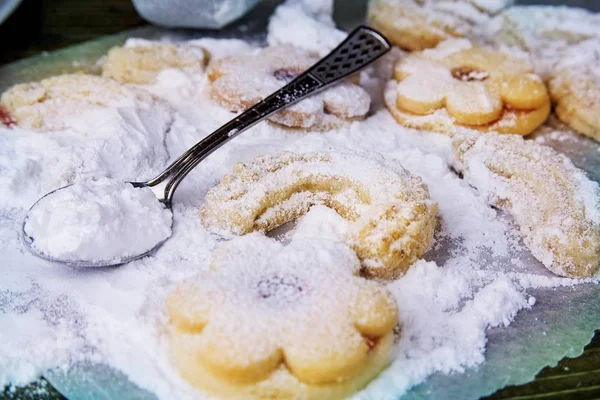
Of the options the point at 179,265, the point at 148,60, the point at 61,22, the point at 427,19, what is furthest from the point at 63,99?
the point at 427,19

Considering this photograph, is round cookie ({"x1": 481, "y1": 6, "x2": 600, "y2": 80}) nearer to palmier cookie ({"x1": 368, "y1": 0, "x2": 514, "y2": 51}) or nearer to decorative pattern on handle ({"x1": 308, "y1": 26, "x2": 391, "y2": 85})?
palmier cookie ({"x1": 368, "y1": 0, "x2": 514, "y2": 51})

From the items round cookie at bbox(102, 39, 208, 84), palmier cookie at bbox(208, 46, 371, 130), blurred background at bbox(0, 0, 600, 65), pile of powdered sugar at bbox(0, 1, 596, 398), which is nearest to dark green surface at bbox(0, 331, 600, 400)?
pile of powdered sugar at bbox(0, 1, 596, 398)

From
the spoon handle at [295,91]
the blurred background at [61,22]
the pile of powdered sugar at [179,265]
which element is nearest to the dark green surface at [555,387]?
the pile of powdered sugar at [179,265]

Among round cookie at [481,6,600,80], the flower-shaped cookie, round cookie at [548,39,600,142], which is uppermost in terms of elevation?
the flower-shaped cookie

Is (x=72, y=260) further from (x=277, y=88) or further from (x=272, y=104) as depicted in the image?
(x=277, y=88)

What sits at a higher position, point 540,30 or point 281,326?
point 281,326

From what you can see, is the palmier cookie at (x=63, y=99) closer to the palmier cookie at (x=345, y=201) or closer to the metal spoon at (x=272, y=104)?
the metal spoon at (x=272, y=104)
